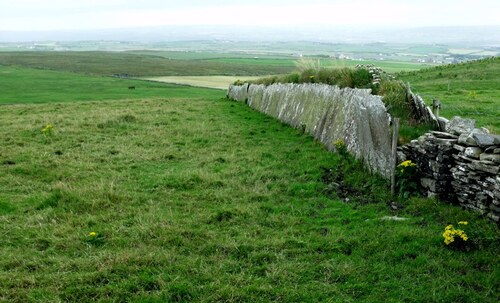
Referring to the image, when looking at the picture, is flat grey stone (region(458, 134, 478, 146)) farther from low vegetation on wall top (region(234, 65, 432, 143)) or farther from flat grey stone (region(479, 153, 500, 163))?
low vegetation on wall top (region(234, 65, 432, 143))

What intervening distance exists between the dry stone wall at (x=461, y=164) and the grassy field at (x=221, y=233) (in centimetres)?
30

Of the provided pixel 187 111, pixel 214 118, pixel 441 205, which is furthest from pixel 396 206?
pixel 187 111

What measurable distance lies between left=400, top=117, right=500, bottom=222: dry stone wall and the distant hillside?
4.88 ft

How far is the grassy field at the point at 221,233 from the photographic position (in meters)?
6.70

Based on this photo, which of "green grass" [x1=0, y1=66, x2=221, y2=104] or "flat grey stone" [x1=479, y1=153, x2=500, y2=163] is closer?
"flat grey stone" [x1=479, y1=153, x2=500, y2=163]

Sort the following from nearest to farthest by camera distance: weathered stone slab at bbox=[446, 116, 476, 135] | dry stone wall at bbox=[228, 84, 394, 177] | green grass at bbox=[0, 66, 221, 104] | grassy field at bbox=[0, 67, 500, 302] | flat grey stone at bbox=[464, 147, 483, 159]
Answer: grassy field at bbox=[0, 67, 500, 302], flat grey stone at bbox=[464, 147, 483, 159], weathered stone slab at bbox=[446, 116, 476, 135], dry stone wall at bbox=[228, 84, 394, 177], green grass at bbox=[0, 66, 221, 104]

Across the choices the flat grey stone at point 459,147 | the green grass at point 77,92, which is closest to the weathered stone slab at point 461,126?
the flat grey stone at point 459,147

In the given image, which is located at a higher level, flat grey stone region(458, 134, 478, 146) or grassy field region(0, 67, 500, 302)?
flat grey stone region(458, 134, 478, 146)

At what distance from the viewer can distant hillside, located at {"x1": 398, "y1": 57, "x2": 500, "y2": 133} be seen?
14.9 meters

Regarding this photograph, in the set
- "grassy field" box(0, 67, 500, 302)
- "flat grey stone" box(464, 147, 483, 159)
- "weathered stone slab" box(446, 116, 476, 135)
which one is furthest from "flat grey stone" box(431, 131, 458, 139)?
"grassy field" box(0, 67, 500, 302)

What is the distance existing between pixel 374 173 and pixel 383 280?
473cm

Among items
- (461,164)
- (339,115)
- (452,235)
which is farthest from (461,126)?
(339,115)

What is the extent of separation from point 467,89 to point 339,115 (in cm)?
1210

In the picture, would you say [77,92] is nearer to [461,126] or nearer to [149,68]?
[461,126]
